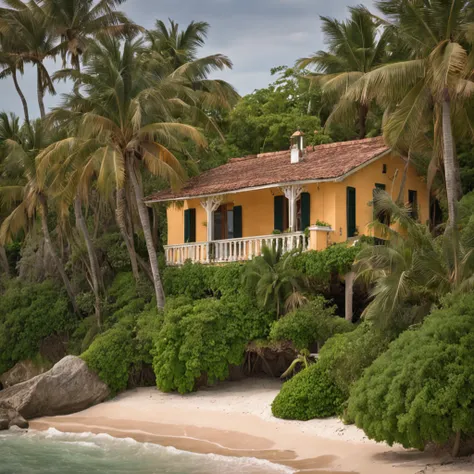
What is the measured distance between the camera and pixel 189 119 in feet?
117

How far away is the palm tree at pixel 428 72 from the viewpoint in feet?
73.0

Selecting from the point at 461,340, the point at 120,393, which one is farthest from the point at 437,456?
the point at 120,393

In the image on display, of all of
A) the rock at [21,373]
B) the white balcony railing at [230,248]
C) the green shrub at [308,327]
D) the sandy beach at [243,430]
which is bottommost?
the sandy beach at [243,430]

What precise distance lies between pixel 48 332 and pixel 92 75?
9.49 meters

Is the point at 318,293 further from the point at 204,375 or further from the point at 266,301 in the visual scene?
the point at 204,375

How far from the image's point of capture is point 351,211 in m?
27.7

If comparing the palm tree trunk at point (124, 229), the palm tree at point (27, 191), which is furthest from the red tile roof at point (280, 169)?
the palm tree at point (27, 191)

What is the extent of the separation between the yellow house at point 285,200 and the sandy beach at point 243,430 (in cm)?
473

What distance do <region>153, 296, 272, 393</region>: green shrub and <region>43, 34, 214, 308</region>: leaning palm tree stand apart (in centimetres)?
289

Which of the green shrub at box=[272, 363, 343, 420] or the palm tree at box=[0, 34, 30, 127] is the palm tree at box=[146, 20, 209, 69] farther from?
the green shrub at box=[272, 363, 343, 420]

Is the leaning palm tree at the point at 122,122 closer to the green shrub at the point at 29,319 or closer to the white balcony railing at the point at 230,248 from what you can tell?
the white balcony railing at the point at 230,248

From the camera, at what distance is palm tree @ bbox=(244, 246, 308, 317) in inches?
995

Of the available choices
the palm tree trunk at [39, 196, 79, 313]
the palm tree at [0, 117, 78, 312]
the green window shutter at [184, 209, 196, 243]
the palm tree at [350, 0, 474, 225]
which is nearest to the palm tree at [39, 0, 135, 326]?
the palm tree at [0, 117, 78, 312]

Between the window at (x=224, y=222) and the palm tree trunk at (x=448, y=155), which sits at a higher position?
the palm tree trunk at (x=448, y=155)
